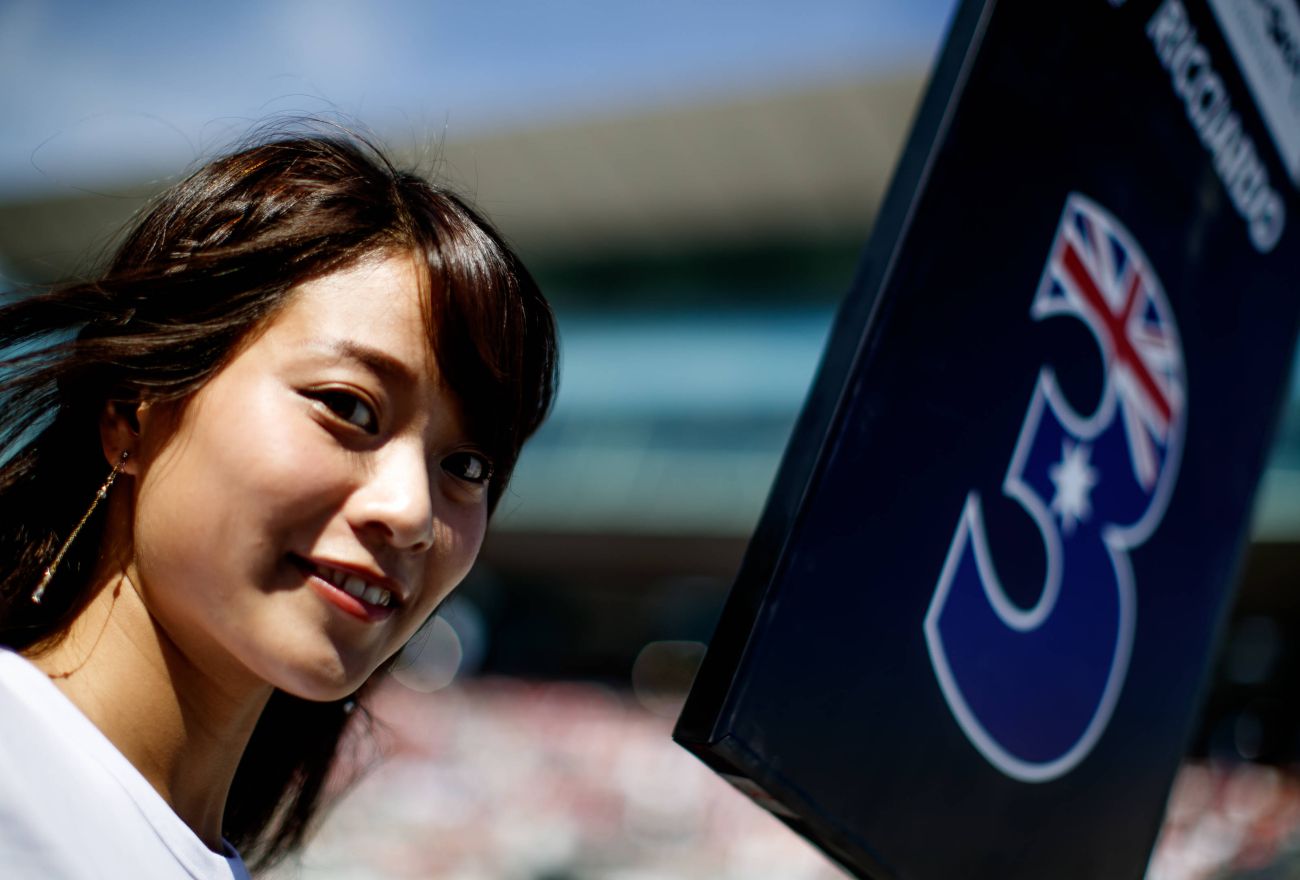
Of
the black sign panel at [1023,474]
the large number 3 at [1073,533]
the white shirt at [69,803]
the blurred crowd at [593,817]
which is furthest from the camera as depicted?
the blurred crowd at [593,817]

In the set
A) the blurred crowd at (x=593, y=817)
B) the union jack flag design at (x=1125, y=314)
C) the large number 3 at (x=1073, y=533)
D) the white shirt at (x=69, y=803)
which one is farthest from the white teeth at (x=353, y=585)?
the blurred crowd at (x=593, y=817)

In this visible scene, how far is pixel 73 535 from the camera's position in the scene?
107cm

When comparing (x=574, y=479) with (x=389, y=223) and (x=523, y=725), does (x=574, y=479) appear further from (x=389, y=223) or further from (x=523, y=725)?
(x=389, y=223)

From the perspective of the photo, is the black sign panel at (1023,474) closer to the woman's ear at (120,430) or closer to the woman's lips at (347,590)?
the woman's lips at (347,590)

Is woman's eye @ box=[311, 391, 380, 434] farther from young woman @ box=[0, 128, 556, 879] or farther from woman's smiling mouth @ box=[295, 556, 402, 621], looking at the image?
woman's smiling mouth @ box=[295, 556, 402, 621]

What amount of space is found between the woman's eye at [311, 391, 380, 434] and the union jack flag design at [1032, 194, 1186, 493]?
0.66 meters

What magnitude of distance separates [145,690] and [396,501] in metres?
0.30

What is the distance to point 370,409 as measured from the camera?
998mm

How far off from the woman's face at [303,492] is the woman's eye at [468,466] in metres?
0.07

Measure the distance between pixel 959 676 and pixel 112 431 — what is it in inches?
32.3

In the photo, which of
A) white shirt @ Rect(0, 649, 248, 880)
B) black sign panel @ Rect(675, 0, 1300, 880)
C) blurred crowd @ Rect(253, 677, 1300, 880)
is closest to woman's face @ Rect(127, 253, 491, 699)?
white shirt @ Rect(0, 649, 248, 880)

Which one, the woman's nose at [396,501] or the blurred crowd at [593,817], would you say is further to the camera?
the blurred crowd at [593,817]

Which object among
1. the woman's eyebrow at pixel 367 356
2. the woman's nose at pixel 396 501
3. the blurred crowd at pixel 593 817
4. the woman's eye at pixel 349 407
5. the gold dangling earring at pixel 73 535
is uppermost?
the woman's eyebrow at pixel 367 356

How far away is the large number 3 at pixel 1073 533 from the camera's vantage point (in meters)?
1.12
